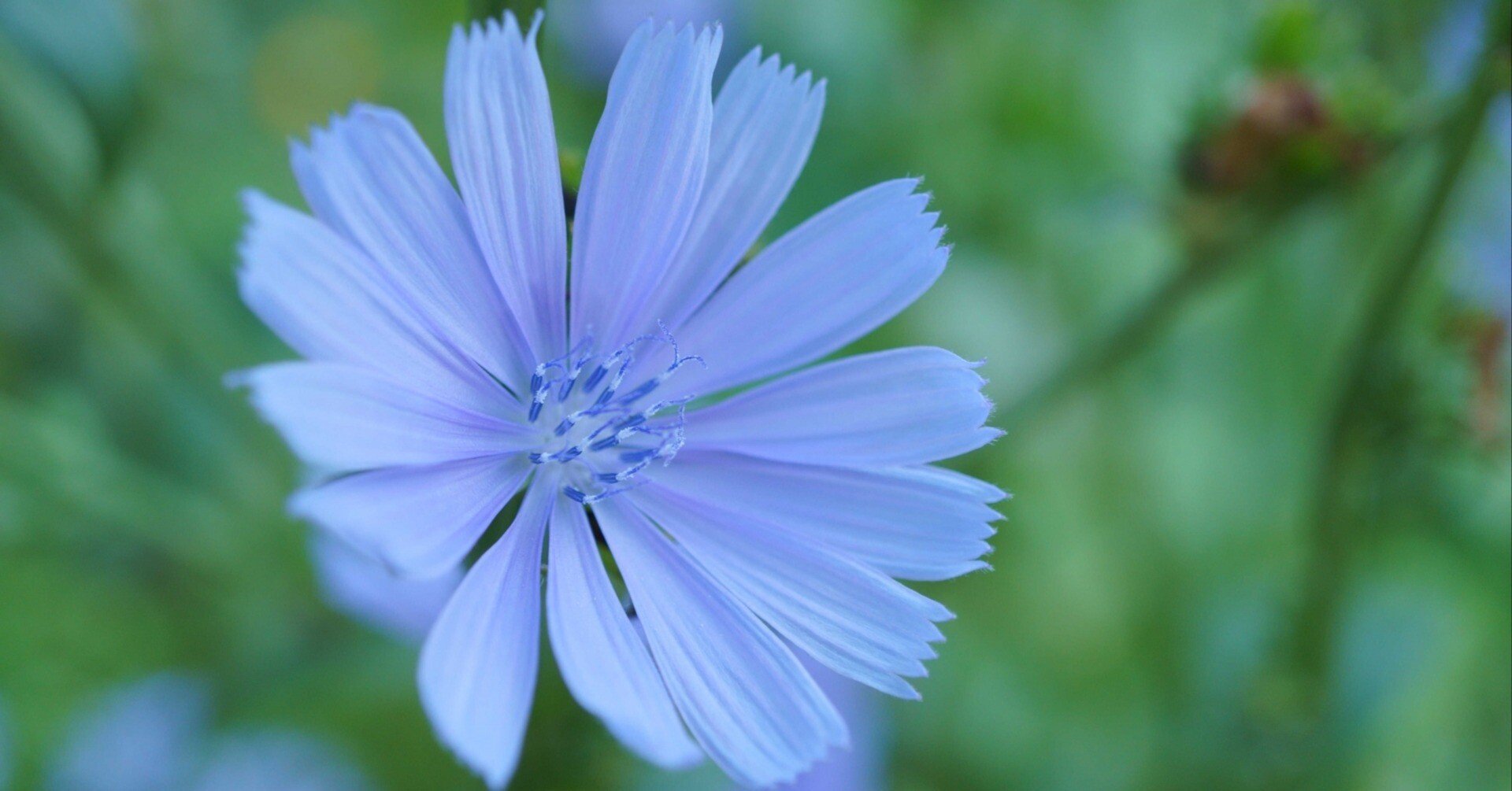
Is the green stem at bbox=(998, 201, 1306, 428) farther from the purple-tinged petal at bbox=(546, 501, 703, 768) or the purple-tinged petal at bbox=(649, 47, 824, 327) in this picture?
the purple-tinged petal at bbox=(546, 501, 703, 768)

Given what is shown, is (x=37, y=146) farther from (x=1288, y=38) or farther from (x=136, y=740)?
(x=1288, y=38)

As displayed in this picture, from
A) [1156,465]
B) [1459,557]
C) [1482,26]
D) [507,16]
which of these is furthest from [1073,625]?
[507,16]

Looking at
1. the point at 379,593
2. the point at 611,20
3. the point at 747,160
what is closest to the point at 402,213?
the point at 747,160

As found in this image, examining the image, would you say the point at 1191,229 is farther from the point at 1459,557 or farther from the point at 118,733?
the point at 118,733

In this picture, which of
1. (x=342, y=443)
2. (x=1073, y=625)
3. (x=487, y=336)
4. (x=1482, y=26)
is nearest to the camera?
(x=342, y=443)

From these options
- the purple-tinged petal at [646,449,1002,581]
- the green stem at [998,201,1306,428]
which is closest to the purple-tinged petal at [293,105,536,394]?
the purple-tinged petal at [646,449,1002,581]

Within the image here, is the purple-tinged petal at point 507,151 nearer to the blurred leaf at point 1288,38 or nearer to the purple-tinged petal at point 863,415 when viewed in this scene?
the purple-tinged petal at point 863,415
